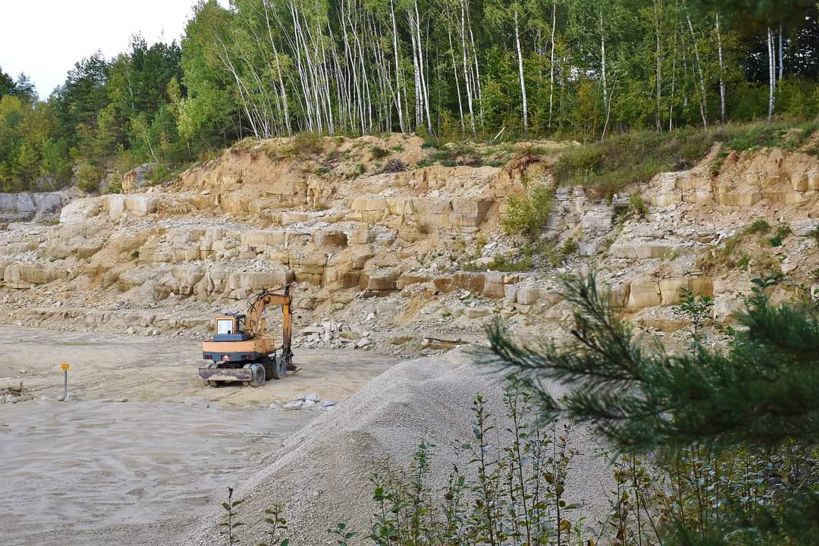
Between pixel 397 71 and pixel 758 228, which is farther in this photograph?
pixel 397 71

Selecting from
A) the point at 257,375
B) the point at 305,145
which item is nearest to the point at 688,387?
the point at 257,375

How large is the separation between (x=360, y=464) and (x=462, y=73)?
96.8ft

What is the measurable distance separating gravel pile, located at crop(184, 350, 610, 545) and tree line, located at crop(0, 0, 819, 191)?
17.4 meters

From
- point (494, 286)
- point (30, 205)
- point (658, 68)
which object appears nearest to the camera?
point (494, 286)

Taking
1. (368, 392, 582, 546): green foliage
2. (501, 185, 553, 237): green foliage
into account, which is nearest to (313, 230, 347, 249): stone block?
(501, 185, 553, 237): green foliage

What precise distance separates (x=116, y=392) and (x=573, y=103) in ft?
68.0

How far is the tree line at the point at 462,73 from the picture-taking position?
87.8 ft

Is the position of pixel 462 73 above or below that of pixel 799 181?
above

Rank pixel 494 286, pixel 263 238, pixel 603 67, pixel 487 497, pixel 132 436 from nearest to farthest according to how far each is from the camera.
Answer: pixel 487 497, pixel 132 436, pixel 494 286, pixel 263 238, pixel 603 67

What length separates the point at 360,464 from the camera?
A: 732cm

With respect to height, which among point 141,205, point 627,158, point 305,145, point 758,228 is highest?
point 305,145

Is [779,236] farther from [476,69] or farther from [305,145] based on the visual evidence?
[305,145]

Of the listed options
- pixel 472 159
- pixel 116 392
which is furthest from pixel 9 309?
pixel 472 159

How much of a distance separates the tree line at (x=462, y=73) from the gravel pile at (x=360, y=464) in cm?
1739
